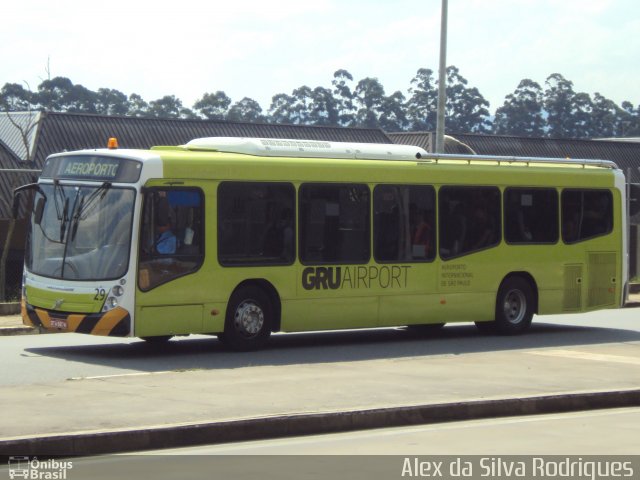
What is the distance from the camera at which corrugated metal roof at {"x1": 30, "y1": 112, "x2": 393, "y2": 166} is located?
4122cm

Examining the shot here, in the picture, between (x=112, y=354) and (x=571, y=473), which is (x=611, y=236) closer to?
(x=112, y=354)

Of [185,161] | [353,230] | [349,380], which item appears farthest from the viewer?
[353,230]

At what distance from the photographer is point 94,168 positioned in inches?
668

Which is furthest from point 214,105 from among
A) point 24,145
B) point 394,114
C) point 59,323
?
point 59,323

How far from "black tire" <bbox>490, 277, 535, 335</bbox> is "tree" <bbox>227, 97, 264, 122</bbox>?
133 metres

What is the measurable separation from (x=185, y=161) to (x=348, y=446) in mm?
7411

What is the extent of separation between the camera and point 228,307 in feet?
56.5

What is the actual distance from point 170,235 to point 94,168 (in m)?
1.39

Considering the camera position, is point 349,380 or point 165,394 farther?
point 349,380

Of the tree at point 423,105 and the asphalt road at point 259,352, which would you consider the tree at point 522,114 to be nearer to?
the tree at point 423,105

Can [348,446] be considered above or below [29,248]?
below

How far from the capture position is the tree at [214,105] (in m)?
146

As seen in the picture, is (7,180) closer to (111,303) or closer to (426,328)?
(426,328)

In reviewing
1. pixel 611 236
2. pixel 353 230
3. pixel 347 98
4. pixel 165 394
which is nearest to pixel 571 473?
pixel 165 394
